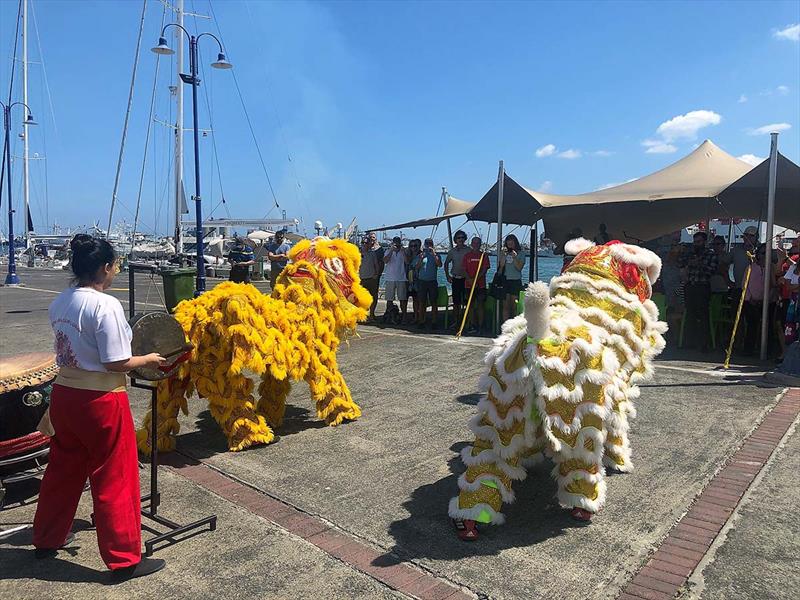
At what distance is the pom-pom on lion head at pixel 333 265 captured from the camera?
587cm

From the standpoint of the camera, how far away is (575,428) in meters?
3.44

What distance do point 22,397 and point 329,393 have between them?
2529mm

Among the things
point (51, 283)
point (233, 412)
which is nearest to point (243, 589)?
point (233, 412)

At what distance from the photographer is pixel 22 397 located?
4121 millimetres

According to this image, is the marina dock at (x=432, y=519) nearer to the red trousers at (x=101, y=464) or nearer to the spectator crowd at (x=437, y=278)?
the red trousers at (x=101, y=464)

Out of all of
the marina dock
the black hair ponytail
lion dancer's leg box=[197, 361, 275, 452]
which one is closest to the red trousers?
the marina dock

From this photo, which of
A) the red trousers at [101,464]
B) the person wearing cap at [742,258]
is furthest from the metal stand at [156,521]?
the person wearing cap at [742,258]

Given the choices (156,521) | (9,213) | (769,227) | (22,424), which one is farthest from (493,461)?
(9,213)

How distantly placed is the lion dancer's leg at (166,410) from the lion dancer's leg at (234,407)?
0.16 meters

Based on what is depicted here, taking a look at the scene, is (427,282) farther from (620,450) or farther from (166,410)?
(620,450)

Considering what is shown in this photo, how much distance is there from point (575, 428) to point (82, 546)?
9.59 ft

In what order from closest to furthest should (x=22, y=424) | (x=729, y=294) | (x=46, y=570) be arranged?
(x=46, y=570)
(x=22, y=424)
(x=729, y=294)

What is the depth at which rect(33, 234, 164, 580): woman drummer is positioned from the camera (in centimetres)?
315

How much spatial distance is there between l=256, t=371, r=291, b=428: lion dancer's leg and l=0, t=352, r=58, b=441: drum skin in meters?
1.88
